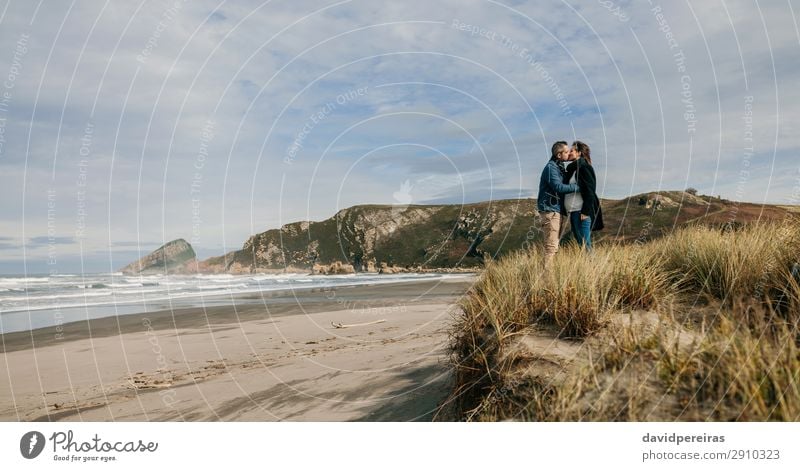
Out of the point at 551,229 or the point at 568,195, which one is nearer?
the point at 551,229

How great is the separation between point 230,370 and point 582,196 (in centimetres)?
726

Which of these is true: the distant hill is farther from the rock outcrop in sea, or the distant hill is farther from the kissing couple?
the kissing couple

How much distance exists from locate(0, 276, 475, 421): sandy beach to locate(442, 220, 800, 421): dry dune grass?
50.7 inches

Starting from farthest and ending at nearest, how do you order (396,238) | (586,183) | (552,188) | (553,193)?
(396,238), (586,183), (553,193), (552,188)

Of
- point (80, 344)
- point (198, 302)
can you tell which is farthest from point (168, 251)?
point (80, 344)

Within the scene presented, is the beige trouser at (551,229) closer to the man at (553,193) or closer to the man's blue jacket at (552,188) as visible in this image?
the man at (553,193)

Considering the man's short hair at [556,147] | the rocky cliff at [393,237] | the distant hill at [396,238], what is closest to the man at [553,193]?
the man's short hair at [556,147]

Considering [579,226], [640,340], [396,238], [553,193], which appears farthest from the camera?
[396,238]

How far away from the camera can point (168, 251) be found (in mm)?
75750

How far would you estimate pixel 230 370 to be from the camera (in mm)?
8820

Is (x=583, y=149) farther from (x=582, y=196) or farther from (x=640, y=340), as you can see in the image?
(x=640, y=340)

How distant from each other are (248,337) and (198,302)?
37.1 ft

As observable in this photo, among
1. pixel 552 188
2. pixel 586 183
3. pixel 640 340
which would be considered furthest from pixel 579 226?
pixel 640 340

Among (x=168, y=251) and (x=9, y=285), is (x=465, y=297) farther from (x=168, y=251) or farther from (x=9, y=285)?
(x=168, y=251)
